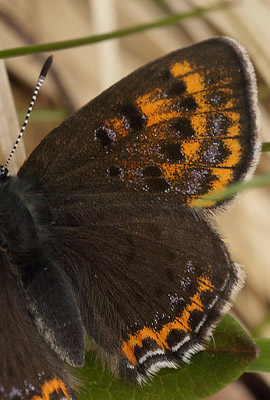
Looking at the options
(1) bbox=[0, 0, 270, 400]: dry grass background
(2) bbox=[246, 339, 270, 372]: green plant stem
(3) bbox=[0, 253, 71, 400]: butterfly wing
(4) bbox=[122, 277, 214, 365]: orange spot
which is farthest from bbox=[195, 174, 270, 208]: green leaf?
(1) bbox=[0, 0, 270, 400]: dry grass background

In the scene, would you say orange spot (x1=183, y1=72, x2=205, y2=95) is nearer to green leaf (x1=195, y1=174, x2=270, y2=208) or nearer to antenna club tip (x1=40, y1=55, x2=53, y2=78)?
green leaf (x1=195, y1=174, x2=270, y2=208)

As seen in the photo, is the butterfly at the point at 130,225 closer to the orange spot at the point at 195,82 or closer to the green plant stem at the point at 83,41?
the orange spot at the point at 195,82

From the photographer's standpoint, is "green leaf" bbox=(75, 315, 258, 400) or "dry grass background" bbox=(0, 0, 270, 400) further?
"dry grass background" bbox=(0, 0, 270, 400)

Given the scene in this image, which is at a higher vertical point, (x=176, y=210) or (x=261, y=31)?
(x=261, y=31)

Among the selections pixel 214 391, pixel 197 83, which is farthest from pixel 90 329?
pixel 197 83

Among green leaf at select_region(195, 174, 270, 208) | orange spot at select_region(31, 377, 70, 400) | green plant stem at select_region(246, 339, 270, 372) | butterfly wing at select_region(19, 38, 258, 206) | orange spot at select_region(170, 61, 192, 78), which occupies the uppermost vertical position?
orange spot at select_region(170, 61, 192, 78)

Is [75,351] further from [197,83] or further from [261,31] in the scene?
[261,31]
